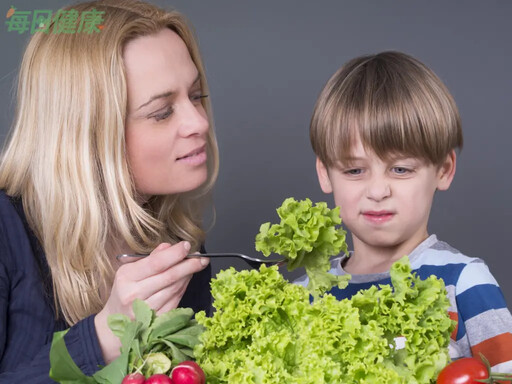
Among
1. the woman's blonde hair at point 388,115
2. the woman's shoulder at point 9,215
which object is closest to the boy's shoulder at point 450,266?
the woman's blonde hair at point 388,115

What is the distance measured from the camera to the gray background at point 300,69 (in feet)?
13.2

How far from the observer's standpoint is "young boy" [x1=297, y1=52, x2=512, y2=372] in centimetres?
237

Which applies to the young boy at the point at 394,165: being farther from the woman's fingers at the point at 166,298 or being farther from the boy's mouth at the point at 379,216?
the woman's fingers at the point at 166,298

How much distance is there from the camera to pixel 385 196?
7.79 ft

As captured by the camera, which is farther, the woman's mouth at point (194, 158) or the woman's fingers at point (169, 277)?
the woman's mouth at point (194, 158)

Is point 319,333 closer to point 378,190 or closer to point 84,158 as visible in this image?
point 378,190

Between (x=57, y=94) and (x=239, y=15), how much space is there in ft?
5.43

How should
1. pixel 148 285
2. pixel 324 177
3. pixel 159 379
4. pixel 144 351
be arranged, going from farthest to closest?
pixel 324 177, pixel 148 285, pixel 144 351, pixel 159 379

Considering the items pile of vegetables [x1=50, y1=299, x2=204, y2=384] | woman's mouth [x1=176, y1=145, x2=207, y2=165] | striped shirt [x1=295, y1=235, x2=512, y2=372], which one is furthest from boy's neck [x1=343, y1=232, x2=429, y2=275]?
pile of vegetables [x1=50, y1=299, x2=204, y2=384]

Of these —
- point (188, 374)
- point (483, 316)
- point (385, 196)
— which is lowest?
point (483, 316)

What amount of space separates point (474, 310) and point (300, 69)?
208 centimetres

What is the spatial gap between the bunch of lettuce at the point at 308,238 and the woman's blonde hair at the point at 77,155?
755 millimetres

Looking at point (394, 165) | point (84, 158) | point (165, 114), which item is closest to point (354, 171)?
point (394, 165)

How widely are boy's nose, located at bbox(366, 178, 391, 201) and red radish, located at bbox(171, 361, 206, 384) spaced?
903mm
